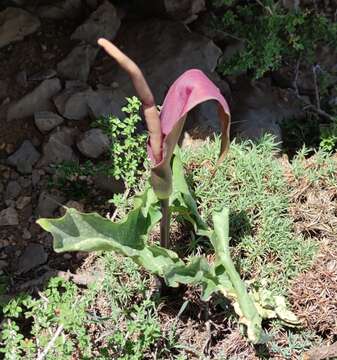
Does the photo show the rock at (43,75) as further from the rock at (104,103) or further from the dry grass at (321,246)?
the dry grass at (321,246)

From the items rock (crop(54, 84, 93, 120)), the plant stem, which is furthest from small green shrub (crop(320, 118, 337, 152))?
rock (crop(54, 84, 93, 120))

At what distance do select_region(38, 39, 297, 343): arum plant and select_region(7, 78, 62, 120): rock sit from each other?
861 mm

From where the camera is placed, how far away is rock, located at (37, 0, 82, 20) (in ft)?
9.93

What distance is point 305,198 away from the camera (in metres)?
2.58

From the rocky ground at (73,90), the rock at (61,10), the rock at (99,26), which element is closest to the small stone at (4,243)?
the rocky ground at (73,90)

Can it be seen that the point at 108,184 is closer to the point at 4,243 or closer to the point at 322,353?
the point at 4,243

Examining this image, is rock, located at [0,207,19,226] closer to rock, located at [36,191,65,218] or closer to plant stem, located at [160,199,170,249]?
rock, located at [36,191,65,218]

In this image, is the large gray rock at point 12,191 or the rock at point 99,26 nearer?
the large gray rock at point 12,191

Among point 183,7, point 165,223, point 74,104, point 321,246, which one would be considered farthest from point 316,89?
point 165,223

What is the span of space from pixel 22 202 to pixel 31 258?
27cm

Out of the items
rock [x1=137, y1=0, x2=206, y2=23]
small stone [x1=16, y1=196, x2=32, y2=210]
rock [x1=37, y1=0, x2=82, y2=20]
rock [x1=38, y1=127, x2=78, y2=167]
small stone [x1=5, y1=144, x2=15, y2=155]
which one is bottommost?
small stone [x1=16, y1=196, x2=32, y2=210]

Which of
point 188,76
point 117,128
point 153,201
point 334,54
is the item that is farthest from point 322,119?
point 188,76

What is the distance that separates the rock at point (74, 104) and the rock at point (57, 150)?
0.11 meters

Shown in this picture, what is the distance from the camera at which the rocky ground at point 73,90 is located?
2.66m
